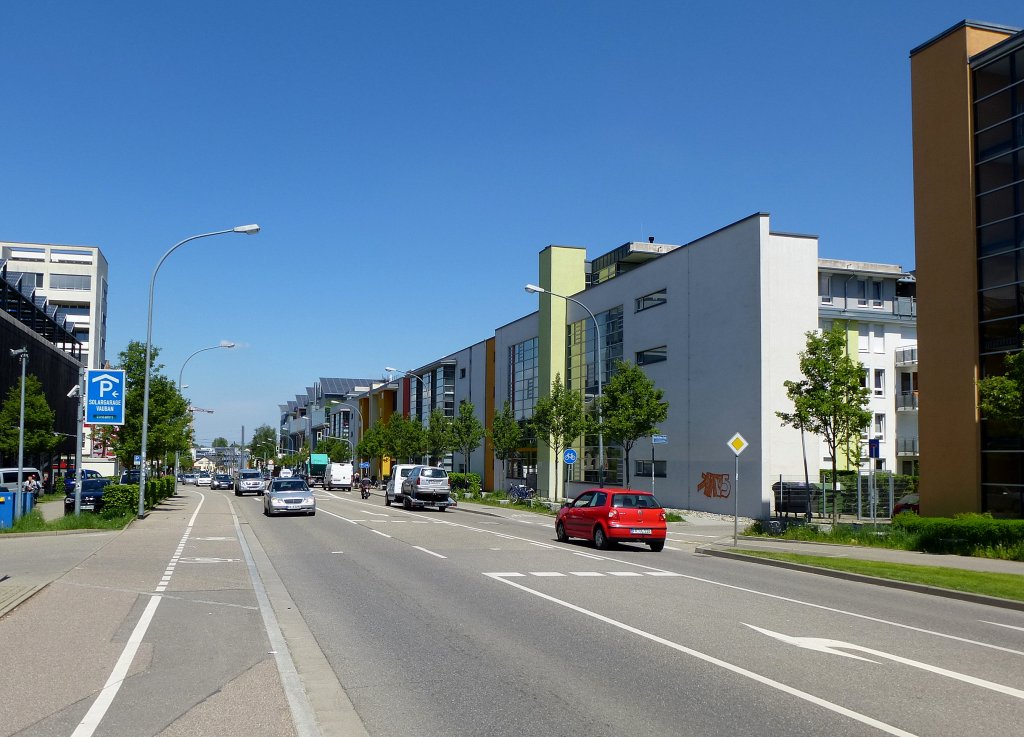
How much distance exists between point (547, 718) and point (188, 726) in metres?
2.58

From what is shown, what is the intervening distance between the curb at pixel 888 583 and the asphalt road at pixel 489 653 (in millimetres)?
288

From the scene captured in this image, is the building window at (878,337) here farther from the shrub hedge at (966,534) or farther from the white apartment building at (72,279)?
the white apartment building at (72,279)

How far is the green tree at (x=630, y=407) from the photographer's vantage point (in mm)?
37062

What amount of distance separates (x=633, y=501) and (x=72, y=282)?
98.2m

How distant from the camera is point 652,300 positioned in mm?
47438

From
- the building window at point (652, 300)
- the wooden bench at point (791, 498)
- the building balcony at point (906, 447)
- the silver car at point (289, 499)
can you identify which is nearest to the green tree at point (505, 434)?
the building window at point (652, 300)

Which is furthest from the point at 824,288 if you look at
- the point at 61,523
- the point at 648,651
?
the point at 648,651

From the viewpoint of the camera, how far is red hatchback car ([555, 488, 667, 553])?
74.3 feet

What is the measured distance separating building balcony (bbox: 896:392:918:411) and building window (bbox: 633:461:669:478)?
13.4 meters

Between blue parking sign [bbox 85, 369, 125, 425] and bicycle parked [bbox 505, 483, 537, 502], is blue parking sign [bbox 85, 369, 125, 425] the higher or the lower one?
the higher one

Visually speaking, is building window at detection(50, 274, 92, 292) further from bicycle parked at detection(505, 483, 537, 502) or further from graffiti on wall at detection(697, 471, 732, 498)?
graffiti on wall at detection(697, 471, 732, 498)

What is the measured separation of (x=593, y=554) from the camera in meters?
21.7

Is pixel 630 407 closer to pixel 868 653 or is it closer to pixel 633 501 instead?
pixel 633 501

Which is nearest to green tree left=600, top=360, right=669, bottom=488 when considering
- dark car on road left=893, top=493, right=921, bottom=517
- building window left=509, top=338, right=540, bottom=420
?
dark car on road left=893, top=493, right=921, bottom=517
